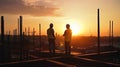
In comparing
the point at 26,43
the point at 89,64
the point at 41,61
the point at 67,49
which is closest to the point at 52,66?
the point at 41,61

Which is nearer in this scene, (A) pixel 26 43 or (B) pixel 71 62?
(B) pixel 71 62

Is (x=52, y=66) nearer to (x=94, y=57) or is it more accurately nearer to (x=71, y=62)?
(x=71, y=62)

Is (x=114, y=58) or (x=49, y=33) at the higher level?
(x=49, y=33)

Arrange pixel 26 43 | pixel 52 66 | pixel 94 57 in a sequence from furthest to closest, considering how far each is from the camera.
A: pixel 26 43, pixel 94 57, pixel 52 66

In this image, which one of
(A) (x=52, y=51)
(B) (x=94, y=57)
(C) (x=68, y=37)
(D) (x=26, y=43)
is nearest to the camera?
(B) (x=94, y=57)

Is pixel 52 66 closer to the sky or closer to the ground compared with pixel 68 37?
closer to the ground

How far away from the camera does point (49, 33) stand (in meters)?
12.0

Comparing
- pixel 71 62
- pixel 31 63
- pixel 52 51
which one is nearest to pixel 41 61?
pixel 31 63

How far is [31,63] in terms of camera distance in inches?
330

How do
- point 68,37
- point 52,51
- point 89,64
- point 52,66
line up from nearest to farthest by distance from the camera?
point 52,66 < point 89,64 < point 68,37 < point 52,51

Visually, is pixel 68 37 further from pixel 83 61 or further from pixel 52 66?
pixel 52 66

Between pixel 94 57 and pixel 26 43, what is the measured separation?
261 inches

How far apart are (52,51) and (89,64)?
15.6 feet

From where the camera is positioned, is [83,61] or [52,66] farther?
[83,61]
